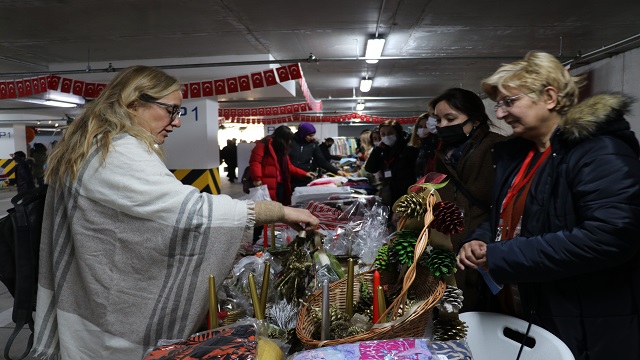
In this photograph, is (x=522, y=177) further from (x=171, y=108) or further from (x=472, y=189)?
(x=171, y=108)

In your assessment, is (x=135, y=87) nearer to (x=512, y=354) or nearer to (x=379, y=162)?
(x=512, y=354)

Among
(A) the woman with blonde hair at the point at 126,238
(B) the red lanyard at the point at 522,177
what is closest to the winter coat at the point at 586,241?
(B) the red lanyard at the point at 522,177

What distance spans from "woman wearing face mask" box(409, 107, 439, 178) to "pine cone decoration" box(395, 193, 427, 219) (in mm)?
1821

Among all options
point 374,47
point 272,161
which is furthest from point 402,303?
point 374,47

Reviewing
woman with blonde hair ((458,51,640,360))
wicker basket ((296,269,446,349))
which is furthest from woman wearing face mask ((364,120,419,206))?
wicker basket ((296,269,446,349))

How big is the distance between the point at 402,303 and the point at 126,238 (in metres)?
0.76

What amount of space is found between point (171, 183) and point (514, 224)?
1.09 m

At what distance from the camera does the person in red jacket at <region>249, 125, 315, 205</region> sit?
6355mm

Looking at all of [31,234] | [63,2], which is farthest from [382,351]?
[63,2]

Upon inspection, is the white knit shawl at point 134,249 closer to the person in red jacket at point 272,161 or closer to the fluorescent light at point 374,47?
the person in red jacket at point 272,161

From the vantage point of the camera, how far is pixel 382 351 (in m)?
0.87

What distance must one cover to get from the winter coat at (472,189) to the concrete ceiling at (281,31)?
356cm

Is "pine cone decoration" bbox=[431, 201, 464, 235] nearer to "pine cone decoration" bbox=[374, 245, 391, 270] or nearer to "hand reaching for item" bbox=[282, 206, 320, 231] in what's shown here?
"pine cone decoration" bbox=[374, 245, 391, 270]

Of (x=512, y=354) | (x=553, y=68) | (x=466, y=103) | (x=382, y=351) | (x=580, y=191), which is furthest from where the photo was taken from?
(x=466, y=103)
